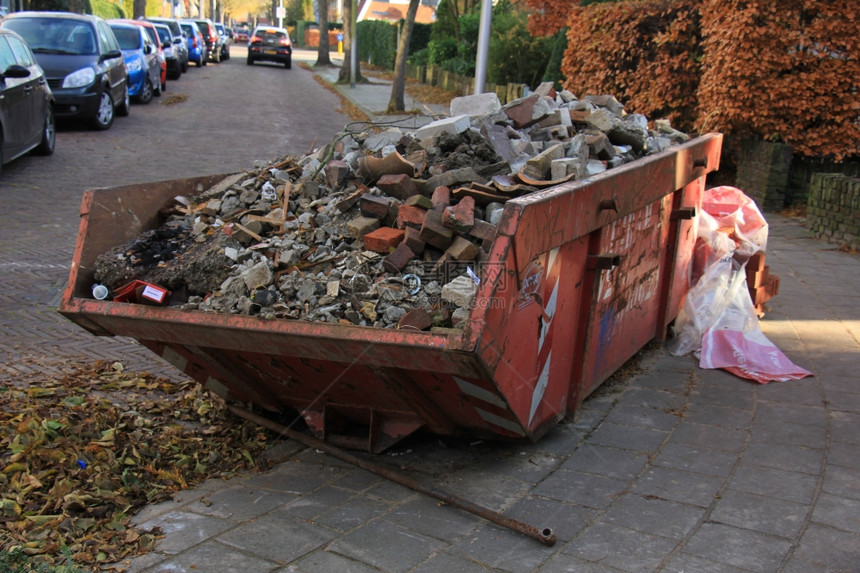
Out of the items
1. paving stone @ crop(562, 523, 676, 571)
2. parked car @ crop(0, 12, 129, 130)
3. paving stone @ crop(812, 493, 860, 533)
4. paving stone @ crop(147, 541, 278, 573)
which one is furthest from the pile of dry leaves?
parked car @ crop(0, 12, 129, 130)

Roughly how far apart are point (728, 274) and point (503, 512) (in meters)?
3.29

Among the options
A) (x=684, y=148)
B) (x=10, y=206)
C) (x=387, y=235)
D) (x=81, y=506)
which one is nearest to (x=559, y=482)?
(x=387, y=235)

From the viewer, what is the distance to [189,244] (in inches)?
174

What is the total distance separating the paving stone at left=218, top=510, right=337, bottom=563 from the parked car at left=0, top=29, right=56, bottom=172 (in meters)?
8.92

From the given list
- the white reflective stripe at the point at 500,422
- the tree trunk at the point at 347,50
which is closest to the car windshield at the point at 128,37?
the tree trunk at the point at 347,50

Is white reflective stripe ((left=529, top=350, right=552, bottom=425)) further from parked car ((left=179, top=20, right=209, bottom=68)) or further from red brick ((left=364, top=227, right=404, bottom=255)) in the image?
parked car ((left=179, top=20, right=209, bottom=68))

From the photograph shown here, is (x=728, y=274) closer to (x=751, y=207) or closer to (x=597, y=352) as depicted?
(x=751, y=207)

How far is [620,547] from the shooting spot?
3504mm

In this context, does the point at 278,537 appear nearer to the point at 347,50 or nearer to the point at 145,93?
the point at 145,93

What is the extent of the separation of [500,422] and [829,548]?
146cm

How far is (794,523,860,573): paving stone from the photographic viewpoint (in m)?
3.39

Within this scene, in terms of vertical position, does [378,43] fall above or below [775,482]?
above

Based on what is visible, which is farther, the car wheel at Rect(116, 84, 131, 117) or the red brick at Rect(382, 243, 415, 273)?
the car wheel at Rect(116, 84, 131, 117)

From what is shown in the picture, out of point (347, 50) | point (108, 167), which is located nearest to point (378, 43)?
point (347, 50)
